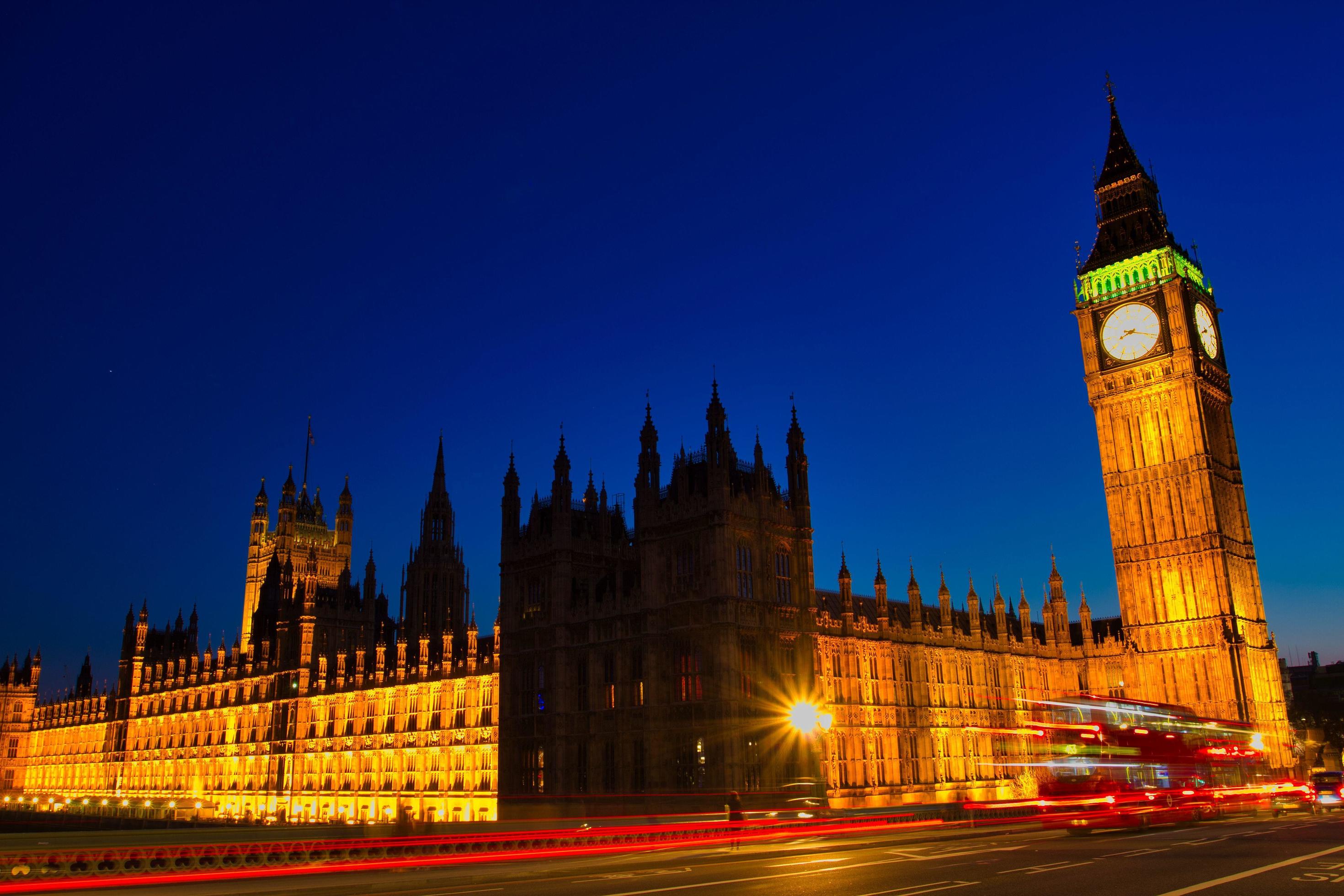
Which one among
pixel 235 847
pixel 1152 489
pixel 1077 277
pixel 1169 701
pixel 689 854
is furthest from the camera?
pixel 1077 277

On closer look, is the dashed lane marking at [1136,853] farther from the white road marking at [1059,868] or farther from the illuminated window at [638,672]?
the illuminated window at [638,672]

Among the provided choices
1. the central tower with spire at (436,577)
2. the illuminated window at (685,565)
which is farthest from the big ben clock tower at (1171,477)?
the central tower with spire at (436,577)

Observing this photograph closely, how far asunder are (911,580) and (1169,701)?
24.1 meters

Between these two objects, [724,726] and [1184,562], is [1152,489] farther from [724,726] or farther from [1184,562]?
[724,726]

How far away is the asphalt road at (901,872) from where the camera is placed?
770 inches

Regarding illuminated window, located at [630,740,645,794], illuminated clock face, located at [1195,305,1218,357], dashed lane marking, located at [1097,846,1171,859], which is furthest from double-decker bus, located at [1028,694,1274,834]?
illuminated clock face, located at [1195,305,1218,357]

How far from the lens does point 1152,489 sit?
79.0 metres

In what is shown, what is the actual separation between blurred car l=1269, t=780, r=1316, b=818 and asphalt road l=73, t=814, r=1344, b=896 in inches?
737

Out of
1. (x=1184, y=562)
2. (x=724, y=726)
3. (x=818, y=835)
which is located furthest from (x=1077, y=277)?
(x=818, y=835)

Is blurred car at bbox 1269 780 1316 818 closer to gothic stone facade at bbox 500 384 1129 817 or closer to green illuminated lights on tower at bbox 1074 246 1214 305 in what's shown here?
gothic stone facade at bbox 500 384 1129 817

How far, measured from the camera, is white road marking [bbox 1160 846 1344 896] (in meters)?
18.6

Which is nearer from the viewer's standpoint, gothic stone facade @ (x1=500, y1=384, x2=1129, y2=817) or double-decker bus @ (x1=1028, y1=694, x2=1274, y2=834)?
double-decker bus @ (x1=1028, y1=694, x2=1274, y2=834)

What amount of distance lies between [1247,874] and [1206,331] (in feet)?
234

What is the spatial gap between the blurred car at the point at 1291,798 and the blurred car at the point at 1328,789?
1.14 feet
